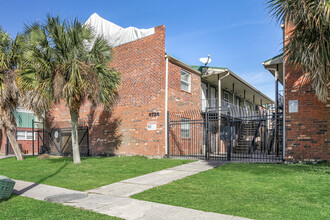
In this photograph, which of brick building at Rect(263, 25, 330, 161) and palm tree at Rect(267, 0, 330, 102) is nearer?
palm tree at Rect(267, 0, 330, 102)

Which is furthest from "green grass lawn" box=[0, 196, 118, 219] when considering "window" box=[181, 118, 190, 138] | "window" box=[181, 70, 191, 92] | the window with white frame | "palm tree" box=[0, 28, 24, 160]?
the window with white frame

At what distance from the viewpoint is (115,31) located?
1697 cm

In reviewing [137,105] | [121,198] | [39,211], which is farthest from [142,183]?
[137,105]

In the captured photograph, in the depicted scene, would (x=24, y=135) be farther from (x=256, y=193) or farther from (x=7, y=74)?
(x=256, y=193)

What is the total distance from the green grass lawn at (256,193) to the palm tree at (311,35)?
2951 millimetres

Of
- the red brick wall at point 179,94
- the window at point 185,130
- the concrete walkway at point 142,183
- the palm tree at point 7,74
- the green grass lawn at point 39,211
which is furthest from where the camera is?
the window at point 185,130

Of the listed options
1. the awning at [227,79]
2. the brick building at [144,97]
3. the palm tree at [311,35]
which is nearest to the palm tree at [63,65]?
the brick building at [144,97]

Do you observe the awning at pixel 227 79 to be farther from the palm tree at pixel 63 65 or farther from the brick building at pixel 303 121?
the palm tree at pixel 63 65

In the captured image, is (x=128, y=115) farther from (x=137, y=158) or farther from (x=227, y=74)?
(x=227, y=74)

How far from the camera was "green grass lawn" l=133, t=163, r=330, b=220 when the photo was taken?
452 cm

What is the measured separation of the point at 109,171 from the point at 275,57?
30.8ft

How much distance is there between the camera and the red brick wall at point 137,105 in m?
13.8

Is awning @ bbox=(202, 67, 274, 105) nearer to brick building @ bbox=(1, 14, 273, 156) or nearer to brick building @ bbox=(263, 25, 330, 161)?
brick building @ bbox=(1, 14, 273, 156)

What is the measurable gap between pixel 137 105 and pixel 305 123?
8164mm
